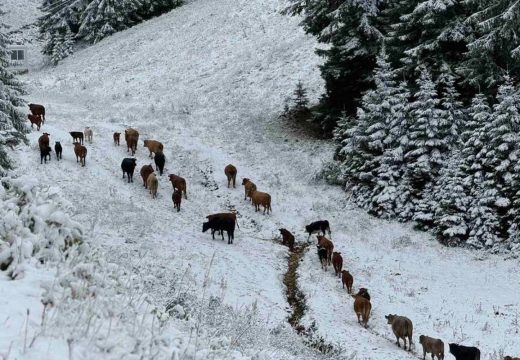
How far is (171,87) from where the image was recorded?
126 feet

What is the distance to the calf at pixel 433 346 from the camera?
37.6 feet

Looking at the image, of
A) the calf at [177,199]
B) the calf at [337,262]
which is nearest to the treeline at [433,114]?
the calf at [337,262]

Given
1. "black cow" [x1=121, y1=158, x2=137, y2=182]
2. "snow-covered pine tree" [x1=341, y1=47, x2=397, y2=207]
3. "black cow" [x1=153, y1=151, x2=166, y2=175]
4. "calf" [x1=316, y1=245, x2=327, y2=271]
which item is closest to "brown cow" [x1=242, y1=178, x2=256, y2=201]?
"black cow" [x1=153, y1=151, x2=166, y2=175]

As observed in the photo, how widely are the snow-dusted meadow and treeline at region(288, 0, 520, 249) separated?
49.7 inches

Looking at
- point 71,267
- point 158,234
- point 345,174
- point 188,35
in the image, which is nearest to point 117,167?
point 158,234

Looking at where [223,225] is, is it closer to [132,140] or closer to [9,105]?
[9,105]

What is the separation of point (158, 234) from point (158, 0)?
50.2 meters

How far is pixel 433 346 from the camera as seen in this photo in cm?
1159

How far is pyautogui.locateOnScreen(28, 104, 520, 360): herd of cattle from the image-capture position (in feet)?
38.4

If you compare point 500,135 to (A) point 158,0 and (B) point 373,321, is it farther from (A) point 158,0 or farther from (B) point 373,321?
Answer: (A) point 158,0

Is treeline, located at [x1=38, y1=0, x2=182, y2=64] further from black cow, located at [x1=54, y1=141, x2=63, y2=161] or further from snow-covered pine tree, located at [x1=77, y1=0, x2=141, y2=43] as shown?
black cow, located at [x1=54, y1=141, x2=63, y2=161]

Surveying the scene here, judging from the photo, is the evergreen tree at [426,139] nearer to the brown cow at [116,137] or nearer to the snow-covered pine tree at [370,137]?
the snow-covered pine tree at [370,137]

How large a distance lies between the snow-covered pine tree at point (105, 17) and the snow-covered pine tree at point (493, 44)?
1738 inches

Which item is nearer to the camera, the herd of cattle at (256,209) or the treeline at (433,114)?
the herd of cattle at (256,209)
